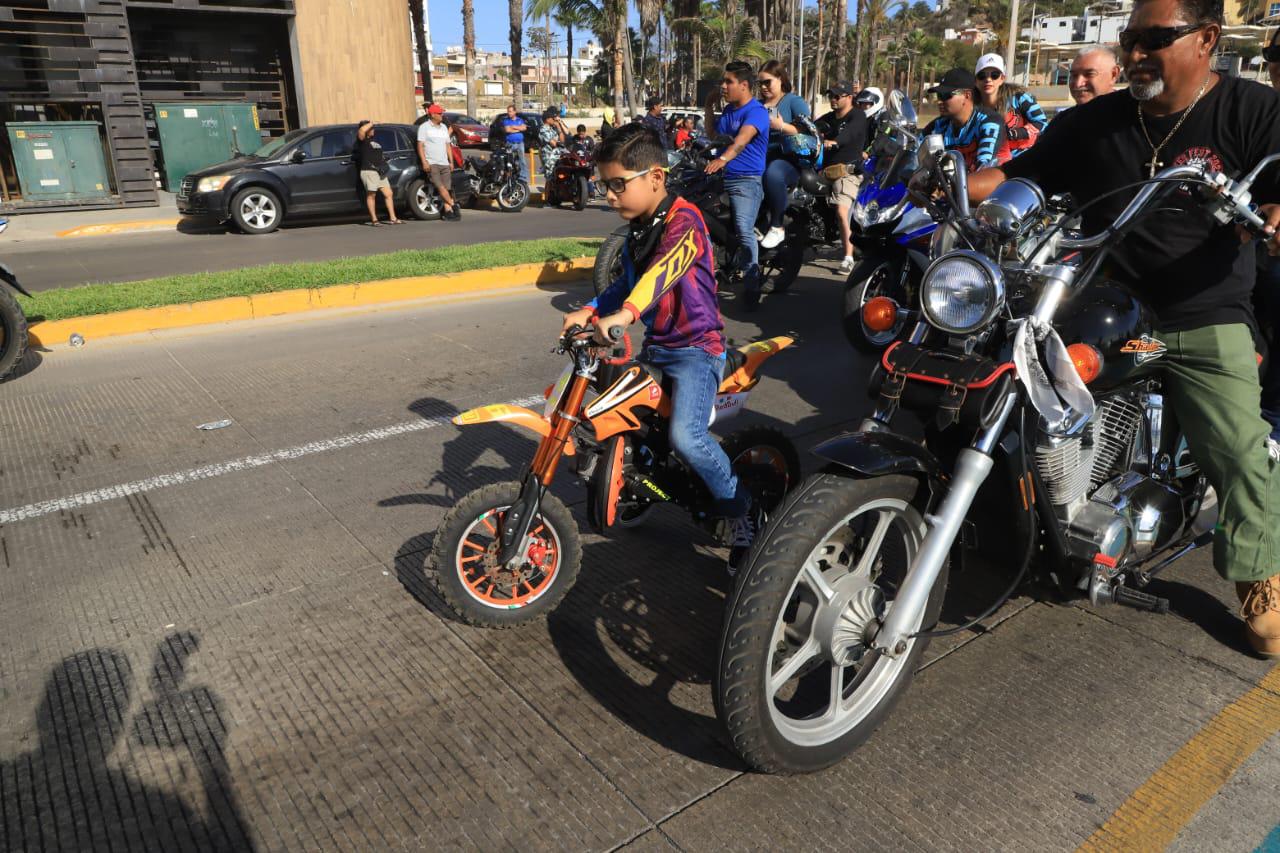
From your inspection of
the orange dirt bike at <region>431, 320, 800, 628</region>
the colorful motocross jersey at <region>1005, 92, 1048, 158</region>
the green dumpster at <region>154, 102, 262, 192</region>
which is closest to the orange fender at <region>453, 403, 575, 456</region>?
the orange dirt bike at <region>431, 320, 800, 628</region>

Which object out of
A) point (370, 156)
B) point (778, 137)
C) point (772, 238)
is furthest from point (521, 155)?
point (772, 238)

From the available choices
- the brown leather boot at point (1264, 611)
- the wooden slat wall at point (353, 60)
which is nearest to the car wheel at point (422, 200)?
the wooden slat wall at point (353, 60)

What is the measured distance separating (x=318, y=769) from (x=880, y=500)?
Answer: 1.79 meters

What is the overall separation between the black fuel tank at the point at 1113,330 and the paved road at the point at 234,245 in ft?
33.5

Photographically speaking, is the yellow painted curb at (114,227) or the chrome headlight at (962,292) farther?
the yellow painted curb at (114,227)

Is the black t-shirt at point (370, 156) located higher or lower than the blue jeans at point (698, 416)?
higher

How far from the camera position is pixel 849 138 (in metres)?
9.84

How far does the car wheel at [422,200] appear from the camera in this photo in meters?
15.9

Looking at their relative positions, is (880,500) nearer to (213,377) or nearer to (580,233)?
(213,377)

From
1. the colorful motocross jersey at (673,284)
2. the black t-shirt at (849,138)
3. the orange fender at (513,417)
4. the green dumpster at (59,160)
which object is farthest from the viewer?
the green dumpster at (59,160)

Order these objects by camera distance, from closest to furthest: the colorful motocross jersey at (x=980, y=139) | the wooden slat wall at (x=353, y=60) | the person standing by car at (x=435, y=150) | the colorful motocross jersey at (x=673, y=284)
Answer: the colorful motocross jersey at (x=673, y=284) < the colorful motocross jersey at (x=980, y=139) < the person standing by car at (x=435, y=150) < the wooden slat wall at (x=353, y=60)

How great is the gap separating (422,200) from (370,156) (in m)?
1.45

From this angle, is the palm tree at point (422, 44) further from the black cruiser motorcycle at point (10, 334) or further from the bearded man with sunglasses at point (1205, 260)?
the bearded man with sunglasses at point (1205, 260)

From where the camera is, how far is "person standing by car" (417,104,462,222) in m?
15.4
